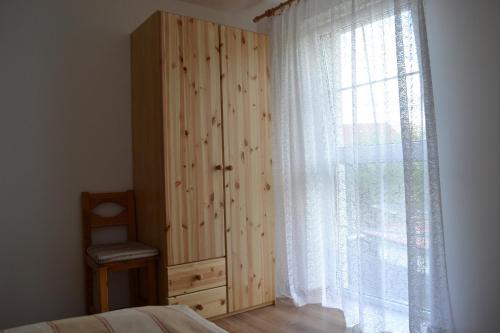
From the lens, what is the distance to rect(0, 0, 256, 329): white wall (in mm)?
2480

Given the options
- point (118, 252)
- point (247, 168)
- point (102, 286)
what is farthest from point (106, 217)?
point (247, 168)

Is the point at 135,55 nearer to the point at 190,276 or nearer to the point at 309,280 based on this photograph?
the point at 190,276

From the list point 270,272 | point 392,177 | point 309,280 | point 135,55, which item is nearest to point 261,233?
point 270,272

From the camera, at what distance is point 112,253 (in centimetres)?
240

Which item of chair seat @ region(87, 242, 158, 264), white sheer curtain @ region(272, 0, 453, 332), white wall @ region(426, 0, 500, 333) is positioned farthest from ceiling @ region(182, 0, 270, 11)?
chair seat @ region(87, 242, 158, 264)

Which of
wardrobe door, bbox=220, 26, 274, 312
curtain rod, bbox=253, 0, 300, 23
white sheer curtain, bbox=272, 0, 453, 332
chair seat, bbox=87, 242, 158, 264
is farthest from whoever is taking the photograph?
curtain rod, bbox=253, 0, 300, 23

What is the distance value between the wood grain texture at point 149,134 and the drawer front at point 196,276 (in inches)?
2.7

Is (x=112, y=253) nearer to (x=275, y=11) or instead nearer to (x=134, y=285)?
(x=134, y=285)

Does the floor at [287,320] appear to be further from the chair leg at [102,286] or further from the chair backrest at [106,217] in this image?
the chair backrest at [106,217]

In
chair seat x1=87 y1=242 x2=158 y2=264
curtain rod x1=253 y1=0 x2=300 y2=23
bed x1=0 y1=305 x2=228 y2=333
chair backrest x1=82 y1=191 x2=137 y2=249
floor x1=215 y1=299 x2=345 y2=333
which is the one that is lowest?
floor x1=215 y1=299 x2=345 y2=333

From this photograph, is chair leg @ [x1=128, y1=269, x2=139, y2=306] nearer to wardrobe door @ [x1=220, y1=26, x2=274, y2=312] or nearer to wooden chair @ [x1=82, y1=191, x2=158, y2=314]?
wooden chair @ [x1=82, y1=191, x2=158, y2=314]

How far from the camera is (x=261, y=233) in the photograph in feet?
9.76

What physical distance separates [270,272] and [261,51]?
1670mm

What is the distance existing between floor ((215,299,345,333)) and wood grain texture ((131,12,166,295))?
56 cm
